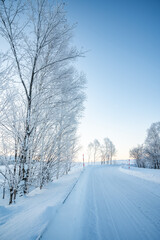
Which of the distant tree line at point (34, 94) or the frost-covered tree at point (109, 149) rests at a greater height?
the distant tree line at point (34, 94)

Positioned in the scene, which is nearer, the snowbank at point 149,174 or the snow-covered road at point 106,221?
→ the snow-covered road at point 106,221

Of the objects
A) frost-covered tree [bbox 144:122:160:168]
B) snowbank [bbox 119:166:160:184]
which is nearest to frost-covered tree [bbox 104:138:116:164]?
frost-covered tree [bbox 144:122:160:168]

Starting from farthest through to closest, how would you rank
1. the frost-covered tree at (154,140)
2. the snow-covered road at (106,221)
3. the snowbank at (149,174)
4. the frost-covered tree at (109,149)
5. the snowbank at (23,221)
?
1. the frost-covered tree at (109,149)
2. the frost-covered tree at (154,140)
3. the snowbank at (149,174)
4. the snow-covered road at (106,221)
5. the snowbank at (23,221)

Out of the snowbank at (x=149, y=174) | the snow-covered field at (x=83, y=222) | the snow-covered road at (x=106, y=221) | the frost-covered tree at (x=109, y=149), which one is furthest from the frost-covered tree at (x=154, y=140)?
the snow-covered field at (x=83, y=222)

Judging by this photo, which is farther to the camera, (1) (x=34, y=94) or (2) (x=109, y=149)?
(2) (x=109, y=149)

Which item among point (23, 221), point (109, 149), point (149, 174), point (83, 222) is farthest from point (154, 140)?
point (23, 221)

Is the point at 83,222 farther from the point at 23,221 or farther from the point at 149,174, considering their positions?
the point at 149,174

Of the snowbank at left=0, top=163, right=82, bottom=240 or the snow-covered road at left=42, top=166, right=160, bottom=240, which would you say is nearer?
the snowbank at left=0, top=163, right=82, bottom=240

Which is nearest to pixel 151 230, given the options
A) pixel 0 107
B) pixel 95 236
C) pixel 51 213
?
pixel 95 236

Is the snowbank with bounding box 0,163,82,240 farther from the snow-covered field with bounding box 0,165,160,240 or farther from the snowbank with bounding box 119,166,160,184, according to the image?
the snowbank with bounding box 119,166,160,184

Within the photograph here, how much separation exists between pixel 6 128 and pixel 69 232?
2.99 m

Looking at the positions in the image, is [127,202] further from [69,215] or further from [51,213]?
[51,213]

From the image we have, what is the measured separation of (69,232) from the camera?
184cm

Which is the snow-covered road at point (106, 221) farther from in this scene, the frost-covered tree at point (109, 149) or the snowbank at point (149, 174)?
the frost-covered tree at point (109, 149)
